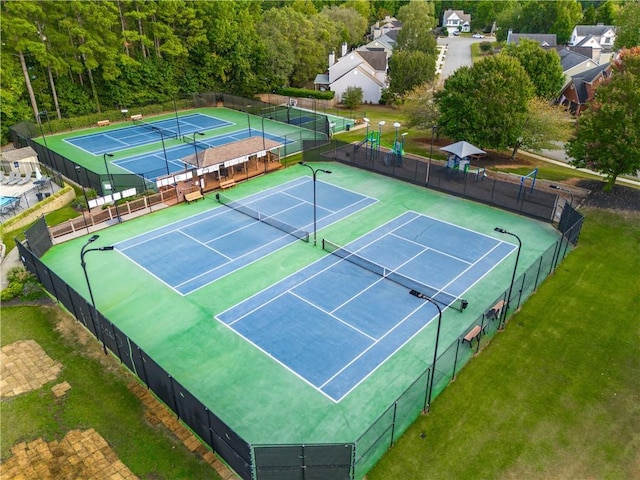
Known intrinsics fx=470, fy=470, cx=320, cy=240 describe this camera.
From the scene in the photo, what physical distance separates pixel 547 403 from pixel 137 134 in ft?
152

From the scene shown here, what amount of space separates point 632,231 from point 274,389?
2529 cm

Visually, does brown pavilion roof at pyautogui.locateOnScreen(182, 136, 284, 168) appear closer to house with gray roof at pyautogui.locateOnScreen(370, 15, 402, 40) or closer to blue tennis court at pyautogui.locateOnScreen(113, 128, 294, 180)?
blue tennis court at pyautogui.locateOnScreen(113, 128, 294, 180)

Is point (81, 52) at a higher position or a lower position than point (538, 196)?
higher

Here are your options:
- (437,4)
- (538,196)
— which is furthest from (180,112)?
(437,4)

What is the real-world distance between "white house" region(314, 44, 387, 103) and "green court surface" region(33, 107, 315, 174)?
49.3 feet

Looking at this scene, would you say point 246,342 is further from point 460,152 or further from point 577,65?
point 577,65

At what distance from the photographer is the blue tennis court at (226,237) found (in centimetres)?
2545

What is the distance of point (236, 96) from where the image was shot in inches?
2421

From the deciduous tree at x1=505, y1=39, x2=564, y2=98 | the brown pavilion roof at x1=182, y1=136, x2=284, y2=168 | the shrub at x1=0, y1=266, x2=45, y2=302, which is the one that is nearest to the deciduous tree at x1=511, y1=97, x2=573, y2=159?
the deciduous tree at x1=505, y1=39, x2=564, y2=98

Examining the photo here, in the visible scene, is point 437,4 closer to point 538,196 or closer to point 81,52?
point 81,52

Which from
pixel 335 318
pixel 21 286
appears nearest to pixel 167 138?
pixel 21 286

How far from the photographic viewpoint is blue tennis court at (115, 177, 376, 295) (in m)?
25.5

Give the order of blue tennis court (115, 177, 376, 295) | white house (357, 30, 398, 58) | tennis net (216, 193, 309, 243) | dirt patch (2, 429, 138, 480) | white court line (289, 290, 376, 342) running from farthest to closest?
white house (357, 30, 398, 58)
tennis net (216, 193, 309, 243)
blue tennis court (115, 177, 376, 295)
white court line (289, 290, 376, 342)
dirt patch (2, 429, 138, 480)

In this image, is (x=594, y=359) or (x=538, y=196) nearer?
(x=594, y=359)
